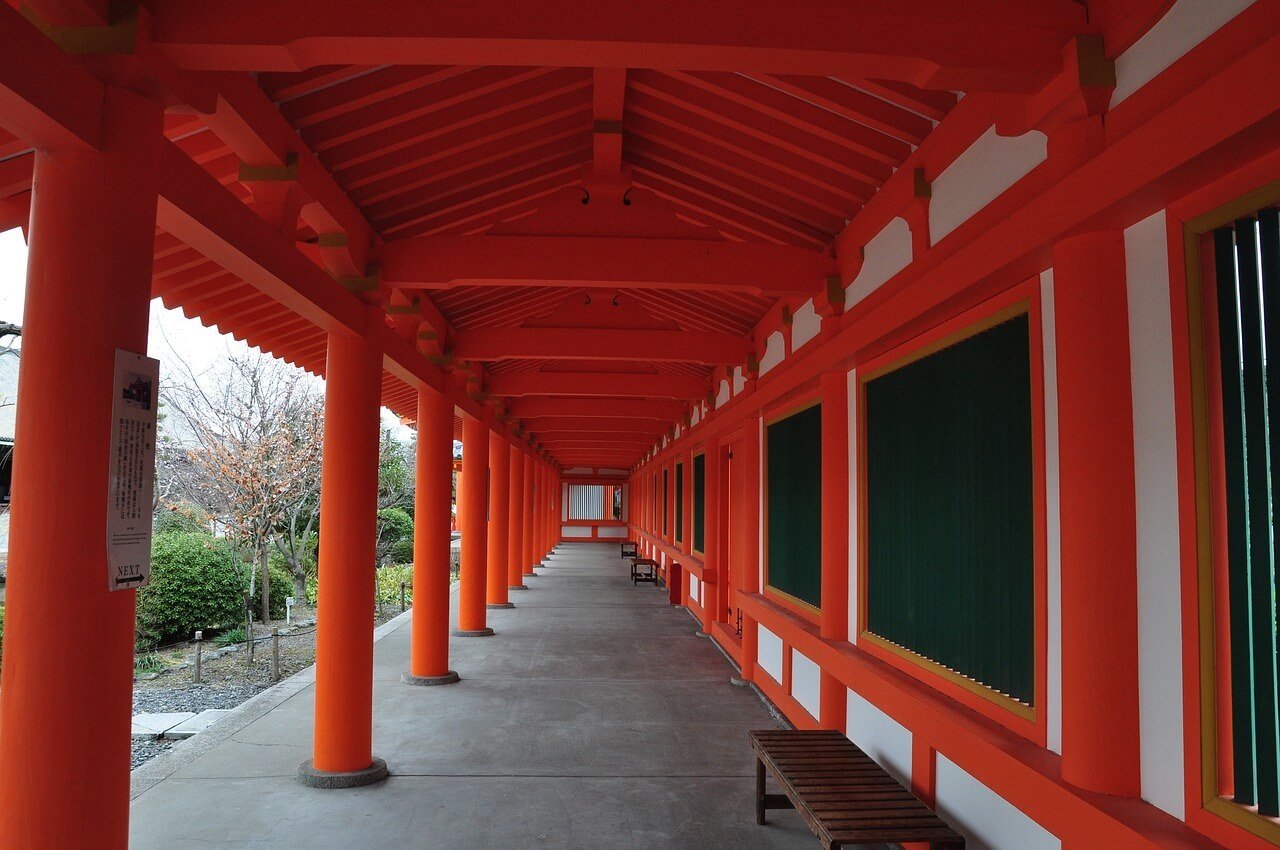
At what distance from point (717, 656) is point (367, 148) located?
250 inches

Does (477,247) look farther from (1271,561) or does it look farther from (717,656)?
(717,656)

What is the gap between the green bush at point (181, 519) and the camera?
478 inches

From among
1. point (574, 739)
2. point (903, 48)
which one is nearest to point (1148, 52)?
point (903, 48)

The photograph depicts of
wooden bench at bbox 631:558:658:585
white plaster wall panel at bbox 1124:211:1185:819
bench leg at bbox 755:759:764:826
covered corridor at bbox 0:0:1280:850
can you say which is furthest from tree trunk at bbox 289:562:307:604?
white plaster wall panel at bbox 1124:211:1185:819

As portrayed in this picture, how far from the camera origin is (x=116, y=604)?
227 cm

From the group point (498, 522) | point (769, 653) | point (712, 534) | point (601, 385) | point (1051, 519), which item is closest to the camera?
point (1051, 519)

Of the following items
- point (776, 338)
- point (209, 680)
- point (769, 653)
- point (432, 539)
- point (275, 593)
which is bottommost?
point (209, 680)

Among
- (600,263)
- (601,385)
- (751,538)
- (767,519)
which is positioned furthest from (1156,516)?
(601,385)

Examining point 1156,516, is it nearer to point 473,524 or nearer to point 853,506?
point 853,506

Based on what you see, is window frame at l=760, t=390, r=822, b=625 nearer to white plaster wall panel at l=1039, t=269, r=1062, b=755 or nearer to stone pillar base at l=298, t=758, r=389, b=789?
white plaster wall panel at l=1039, t=269, r=1062, b=755

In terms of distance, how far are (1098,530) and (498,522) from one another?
10.6 meters

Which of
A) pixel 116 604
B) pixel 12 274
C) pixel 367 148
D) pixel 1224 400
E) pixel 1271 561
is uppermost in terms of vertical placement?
pixel 12 274

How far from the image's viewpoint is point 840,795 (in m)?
3.53

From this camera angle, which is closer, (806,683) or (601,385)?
(806,683)
